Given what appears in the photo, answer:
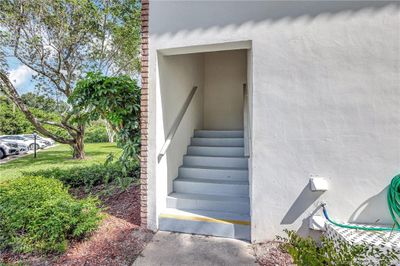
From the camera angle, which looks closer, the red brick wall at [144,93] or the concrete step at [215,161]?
the red brick wall at [144,93]

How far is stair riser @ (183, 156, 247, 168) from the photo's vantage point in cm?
416

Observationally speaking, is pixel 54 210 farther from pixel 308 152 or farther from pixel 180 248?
pixel 308 152

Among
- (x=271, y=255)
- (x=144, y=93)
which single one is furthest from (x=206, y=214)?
(x=144, y=93)

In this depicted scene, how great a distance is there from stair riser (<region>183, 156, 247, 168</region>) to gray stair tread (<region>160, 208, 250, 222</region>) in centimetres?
106

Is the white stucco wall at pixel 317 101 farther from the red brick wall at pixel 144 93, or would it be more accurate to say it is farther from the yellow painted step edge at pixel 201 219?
the red brick wall at pixel 144 93

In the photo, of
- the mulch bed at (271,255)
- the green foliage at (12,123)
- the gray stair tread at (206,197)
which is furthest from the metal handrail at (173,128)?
the green foliage at (12,123)

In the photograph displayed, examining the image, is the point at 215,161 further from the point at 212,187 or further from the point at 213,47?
the point at 213,47

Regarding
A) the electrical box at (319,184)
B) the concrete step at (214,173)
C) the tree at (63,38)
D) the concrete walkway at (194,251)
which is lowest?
the concrete walkway at (194,251)

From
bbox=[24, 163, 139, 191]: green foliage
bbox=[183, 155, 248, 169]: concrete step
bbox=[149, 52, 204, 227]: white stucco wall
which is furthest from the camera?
bbox=[24, 163, 139, 191]: green foliage

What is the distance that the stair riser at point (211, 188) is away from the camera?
12.0 feet

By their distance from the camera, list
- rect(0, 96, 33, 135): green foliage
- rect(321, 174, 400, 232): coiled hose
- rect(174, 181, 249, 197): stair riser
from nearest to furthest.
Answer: rect(321, 174, 400, 232): coiled hose < rect(174, 181, 249, 197): stair riser < rect(0, 96, 33, 135): green foliage

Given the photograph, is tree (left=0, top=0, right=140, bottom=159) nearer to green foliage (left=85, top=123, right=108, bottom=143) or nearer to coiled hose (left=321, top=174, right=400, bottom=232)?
coiled hose (left=321, top=174, right=400, bottom=232)

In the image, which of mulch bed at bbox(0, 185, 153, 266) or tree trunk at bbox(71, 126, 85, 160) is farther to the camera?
tree trunk at bbox(71, 126, 85, 160)

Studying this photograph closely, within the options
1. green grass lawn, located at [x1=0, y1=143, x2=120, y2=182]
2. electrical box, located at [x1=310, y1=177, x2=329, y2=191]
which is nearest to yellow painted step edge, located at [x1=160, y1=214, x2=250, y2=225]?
electrical box, located at [x1=310, y1=177, x2=329, y2=191]
